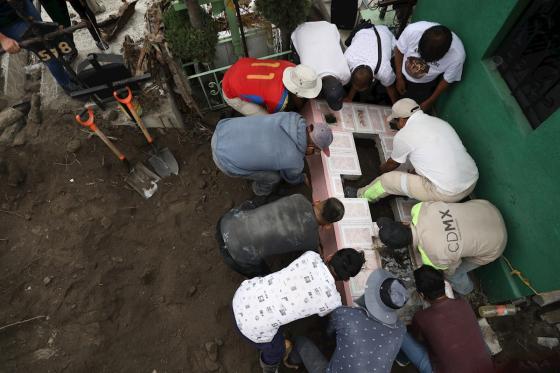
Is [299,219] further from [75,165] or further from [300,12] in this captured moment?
[75,165]

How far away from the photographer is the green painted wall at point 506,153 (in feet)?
8.93

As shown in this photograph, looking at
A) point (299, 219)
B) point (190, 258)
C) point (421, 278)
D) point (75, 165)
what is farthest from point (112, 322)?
point (421, 278)

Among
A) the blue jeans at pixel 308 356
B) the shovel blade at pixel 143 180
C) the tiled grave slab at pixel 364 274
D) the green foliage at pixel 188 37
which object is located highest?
the green foliage at pixel 188 37

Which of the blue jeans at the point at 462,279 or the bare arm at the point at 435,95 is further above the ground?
the bare arm at the point at 435,95

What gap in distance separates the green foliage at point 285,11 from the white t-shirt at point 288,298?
279 cm

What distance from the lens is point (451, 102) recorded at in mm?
3891

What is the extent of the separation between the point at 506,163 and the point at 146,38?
13.8 feet

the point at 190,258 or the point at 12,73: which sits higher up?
the point at 12,73

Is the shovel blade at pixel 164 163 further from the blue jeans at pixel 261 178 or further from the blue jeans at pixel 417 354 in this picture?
the blue jeans at pixel 417 354

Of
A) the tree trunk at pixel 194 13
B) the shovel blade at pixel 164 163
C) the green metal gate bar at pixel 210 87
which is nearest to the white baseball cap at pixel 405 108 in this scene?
the green metal gate bar at pixel 210 87

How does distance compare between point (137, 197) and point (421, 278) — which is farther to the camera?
point (137, 197)

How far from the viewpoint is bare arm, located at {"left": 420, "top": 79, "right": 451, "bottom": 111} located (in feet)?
12.3

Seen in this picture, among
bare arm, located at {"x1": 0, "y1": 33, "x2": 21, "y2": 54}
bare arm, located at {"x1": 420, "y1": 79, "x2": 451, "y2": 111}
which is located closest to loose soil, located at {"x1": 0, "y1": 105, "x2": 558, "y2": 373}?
bare arm, located at {"x1": 0, "y1": 33, "x2": 21, "y2": 54}

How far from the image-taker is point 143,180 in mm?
3820
